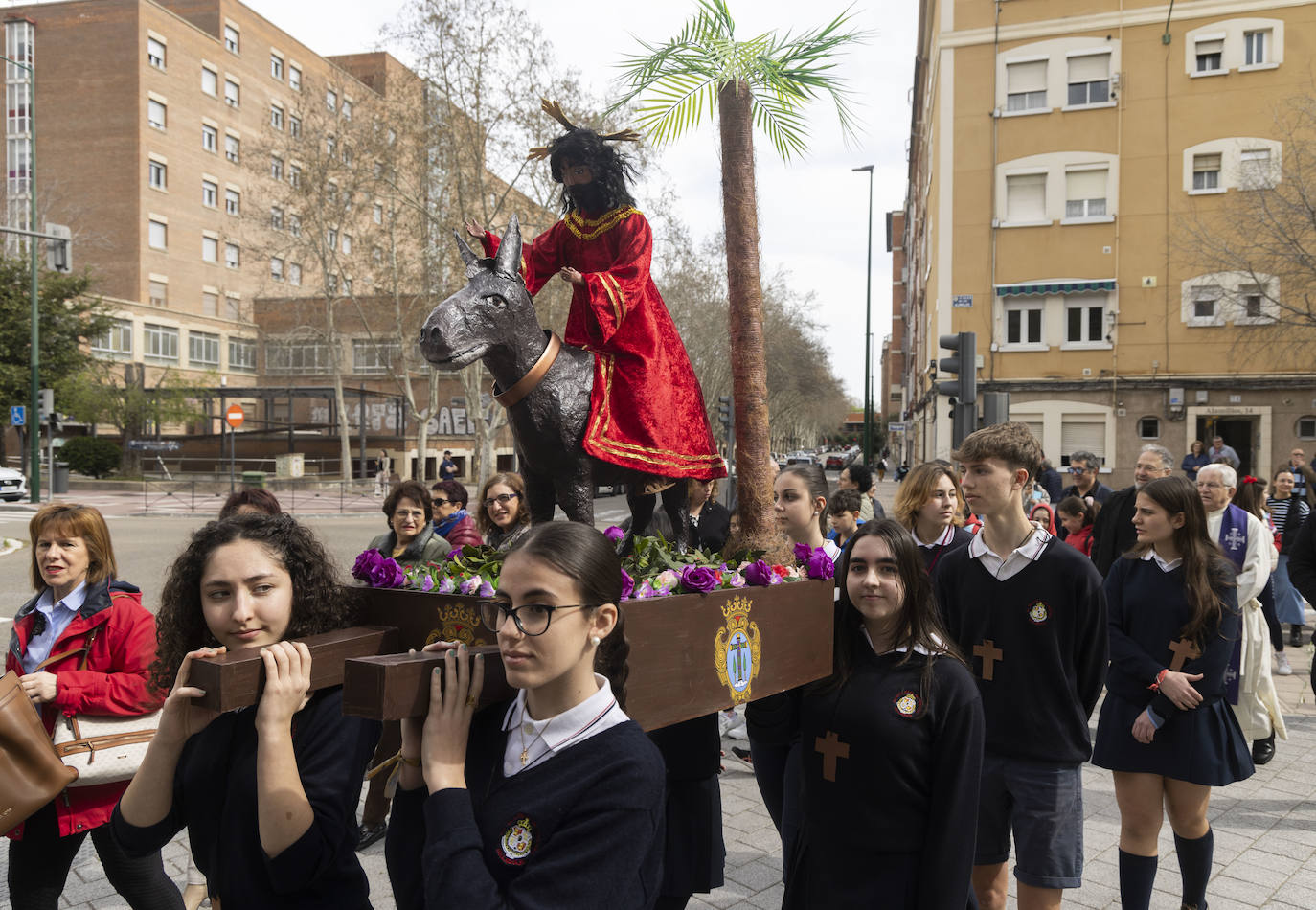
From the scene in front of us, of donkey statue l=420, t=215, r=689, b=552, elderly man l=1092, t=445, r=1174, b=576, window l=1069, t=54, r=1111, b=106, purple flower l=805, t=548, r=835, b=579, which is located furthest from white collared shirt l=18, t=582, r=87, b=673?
window l=1069, t=54, r=1111, b=106

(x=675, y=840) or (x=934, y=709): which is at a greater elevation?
(x=934, y=709)

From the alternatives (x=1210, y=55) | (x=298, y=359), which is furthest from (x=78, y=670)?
(x=298, y=359)

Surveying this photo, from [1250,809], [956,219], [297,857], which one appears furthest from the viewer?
[956,219]

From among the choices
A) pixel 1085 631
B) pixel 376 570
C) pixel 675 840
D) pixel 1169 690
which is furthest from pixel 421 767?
pixel 1169 690

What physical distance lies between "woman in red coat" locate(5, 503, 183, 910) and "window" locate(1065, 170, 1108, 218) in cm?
2713

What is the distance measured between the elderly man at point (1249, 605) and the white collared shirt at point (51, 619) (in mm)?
4363

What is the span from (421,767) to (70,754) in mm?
1921

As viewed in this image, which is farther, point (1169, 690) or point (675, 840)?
point (1169, 690)

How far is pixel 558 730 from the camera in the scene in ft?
5.64

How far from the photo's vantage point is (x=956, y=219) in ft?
87.4

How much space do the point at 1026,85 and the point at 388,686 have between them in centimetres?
2872

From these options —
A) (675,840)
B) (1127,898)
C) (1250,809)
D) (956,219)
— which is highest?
(956,219)

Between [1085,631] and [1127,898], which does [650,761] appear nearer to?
[1085,631]

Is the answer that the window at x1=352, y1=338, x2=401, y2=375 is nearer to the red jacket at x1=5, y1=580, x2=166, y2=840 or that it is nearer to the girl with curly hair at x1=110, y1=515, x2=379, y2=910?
the red jacket at x1=5, y1=580, x2=166, y2=840
